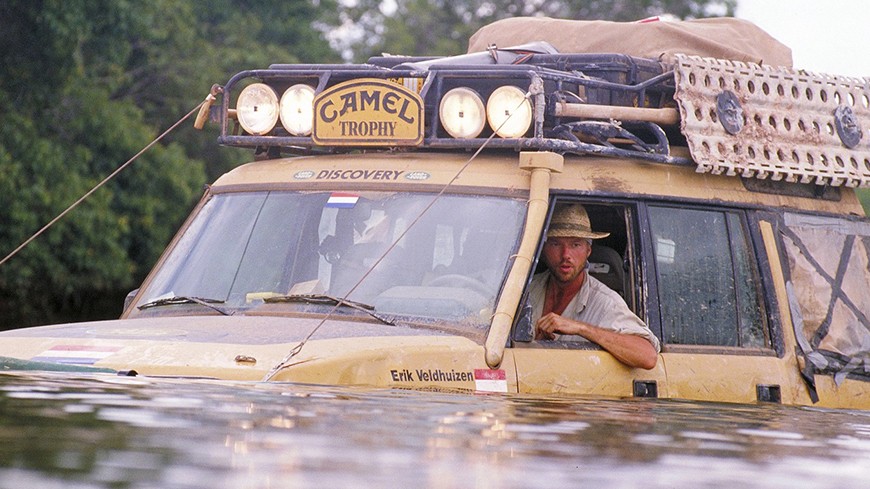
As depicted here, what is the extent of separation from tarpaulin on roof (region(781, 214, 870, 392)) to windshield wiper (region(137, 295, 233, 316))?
2382mm

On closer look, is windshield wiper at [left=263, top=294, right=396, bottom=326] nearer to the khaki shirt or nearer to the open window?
the open window

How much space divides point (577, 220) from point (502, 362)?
3.45 feet

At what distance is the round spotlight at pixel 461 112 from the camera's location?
232 inches

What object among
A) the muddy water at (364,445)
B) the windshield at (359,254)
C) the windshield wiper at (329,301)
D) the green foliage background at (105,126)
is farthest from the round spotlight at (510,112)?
the green foliage background at (105,126)

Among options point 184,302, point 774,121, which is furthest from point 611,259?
point 184,302

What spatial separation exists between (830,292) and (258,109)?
2606 mm

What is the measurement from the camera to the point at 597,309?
19.1 ft

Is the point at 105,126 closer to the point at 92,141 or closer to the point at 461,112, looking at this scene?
the point at 92,141

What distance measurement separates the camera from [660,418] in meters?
2.03

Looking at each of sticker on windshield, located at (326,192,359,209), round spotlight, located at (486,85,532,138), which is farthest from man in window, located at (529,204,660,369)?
sticker on windshield, located at (326,192,359,209)

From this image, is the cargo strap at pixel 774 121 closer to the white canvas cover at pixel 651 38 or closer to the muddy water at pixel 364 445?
the white canvas cover at pixel 651 38

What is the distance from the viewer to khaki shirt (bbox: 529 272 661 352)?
18.3 feet

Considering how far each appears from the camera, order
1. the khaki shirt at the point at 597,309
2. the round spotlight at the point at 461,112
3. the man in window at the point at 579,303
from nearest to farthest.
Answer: the man in window at the point at 579,303 → the khaki shirt at the point at 597,309 → the round spotlight at the point at 461,112

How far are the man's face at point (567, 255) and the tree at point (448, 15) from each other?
92.3 ft
